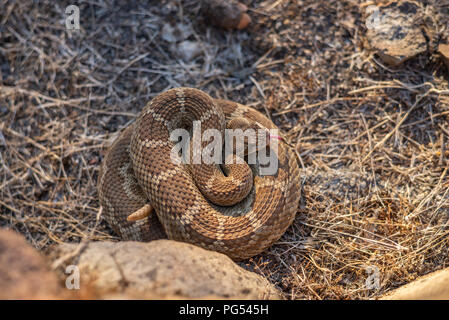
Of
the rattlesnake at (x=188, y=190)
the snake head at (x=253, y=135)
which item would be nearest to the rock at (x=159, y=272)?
the rattlesnake at (x=188, y=190)

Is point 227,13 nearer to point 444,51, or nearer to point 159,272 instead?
point 444,51

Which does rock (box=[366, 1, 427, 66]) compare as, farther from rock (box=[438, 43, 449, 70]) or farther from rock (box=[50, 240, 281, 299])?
rock (box=[50, 240, 281, 299])

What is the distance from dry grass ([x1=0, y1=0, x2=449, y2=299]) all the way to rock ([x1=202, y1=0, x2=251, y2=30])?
0.17 m

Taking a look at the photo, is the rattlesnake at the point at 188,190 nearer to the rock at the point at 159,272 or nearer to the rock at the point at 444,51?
the rock at the point at 159,272

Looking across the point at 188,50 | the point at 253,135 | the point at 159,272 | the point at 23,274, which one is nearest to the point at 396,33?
the point at 253,135

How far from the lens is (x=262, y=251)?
12.3 ft

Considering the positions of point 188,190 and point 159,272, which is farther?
point 188,190

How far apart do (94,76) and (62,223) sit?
1933 millimetres

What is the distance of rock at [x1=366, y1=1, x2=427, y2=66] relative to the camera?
448cm

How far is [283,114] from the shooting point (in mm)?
4633

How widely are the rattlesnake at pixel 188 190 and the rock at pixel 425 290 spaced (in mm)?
1172

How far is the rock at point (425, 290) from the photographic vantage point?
2.67 m

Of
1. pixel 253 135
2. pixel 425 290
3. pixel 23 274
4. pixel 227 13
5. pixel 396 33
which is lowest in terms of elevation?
pixel 425 290

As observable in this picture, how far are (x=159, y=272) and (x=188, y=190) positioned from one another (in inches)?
47.5
